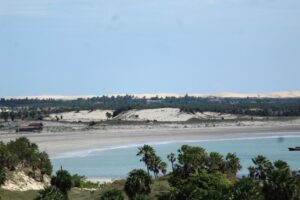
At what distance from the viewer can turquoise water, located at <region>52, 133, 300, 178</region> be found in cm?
13962

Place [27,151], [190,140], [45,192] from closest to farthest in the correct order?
[45,192]
[27,151]
[190,140]

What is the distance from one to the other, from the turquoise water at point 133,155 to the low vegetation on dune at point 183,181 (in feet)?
66.9

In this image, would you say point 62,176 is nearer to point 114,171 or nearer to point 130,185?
point 130,185

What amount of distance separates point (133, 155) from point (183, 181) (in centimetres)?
8505

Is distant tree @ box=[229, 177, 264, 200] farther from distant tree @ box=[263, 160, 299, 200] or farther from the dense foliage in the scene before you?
the dense foliage

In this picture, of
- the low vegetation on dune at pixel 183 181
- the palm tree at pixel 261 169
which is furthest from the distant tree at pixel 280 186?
the palm tree at pixel 261 169

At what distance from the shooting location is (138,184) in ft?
258

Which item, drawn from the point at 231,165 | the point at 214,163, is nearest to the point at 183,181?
the point at 214,163

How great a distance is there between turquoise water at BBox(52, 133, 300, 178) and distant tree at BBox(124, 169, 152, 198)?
4782cm

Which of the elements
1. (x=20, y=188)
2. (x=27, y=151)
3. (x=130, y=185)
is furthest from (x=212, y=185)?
(x=27, y=151)

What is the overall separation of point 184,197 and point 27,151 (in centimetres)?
5604

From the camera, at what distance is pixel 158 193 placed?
87688mm

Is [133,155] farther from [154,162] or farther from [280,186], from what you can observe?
[280,186]

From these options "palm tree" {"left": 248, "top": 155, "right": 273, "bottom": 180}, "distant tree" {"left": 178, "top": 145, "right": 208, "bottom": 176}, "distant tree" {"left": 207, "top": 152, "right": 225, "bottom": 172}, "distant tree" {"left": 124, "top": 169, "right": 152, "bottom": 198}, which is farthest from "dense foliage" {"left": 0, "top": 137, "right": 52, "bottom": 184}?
"palm tree" {"left": 248, "top": 155, "right": 273, "bottom": 180}
